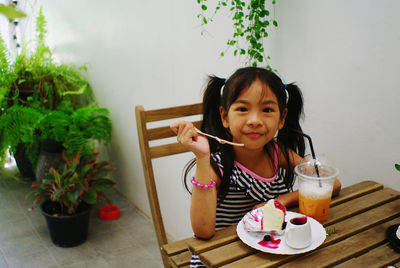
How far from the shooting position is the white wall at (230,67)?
1241mm

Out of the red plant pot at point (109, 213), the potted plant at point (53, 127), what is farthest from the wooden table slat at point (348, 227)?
the red plant pot at point (109, 213)

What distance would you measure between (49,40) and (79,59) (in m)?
0.78

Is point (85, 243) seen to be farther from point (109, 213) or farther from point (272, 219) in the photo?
point (272, 219)

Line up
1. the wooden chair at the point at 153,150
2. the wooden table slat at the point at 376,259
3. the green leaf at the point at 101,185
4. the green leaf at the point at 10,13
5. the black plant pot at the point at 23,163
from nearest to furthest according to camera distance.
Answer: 1. the green leaf at the point at 10,13
2. the wooden table slat at the point at 376,259
3. the wooden chair at the point at 153,150
4. the green leaf at the point at 101,185
5. the black plant pot at the point at 23,163

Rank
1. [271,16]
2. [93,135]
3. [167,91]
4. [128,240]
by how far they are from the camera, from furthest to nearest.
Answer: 1. [93,135]
2. [128,240]
3. [167,91]
4. [271,16]

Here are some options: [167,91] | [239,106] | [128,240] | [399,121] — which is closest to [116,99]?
[167,91]

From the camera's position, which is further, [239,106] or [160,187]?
[160,187]

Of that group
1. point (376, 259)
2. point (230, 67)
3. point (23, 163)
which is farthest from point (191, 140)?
point (23, 163)

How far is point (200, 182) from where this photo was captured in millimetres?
1059

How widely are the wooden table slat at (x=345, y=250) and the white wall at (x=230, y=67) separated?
1.17 ft

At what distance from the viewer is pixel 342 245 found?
909 mm

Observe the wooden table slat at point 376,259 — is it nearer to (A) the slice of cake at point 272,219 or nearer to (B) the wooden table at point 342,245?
(B) the wooden table at point 342,245

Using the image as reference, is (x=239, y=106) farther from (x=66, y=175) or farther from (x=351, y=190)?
(x=66, y=175)

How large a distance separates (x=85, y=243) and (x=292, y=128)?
1.82m
